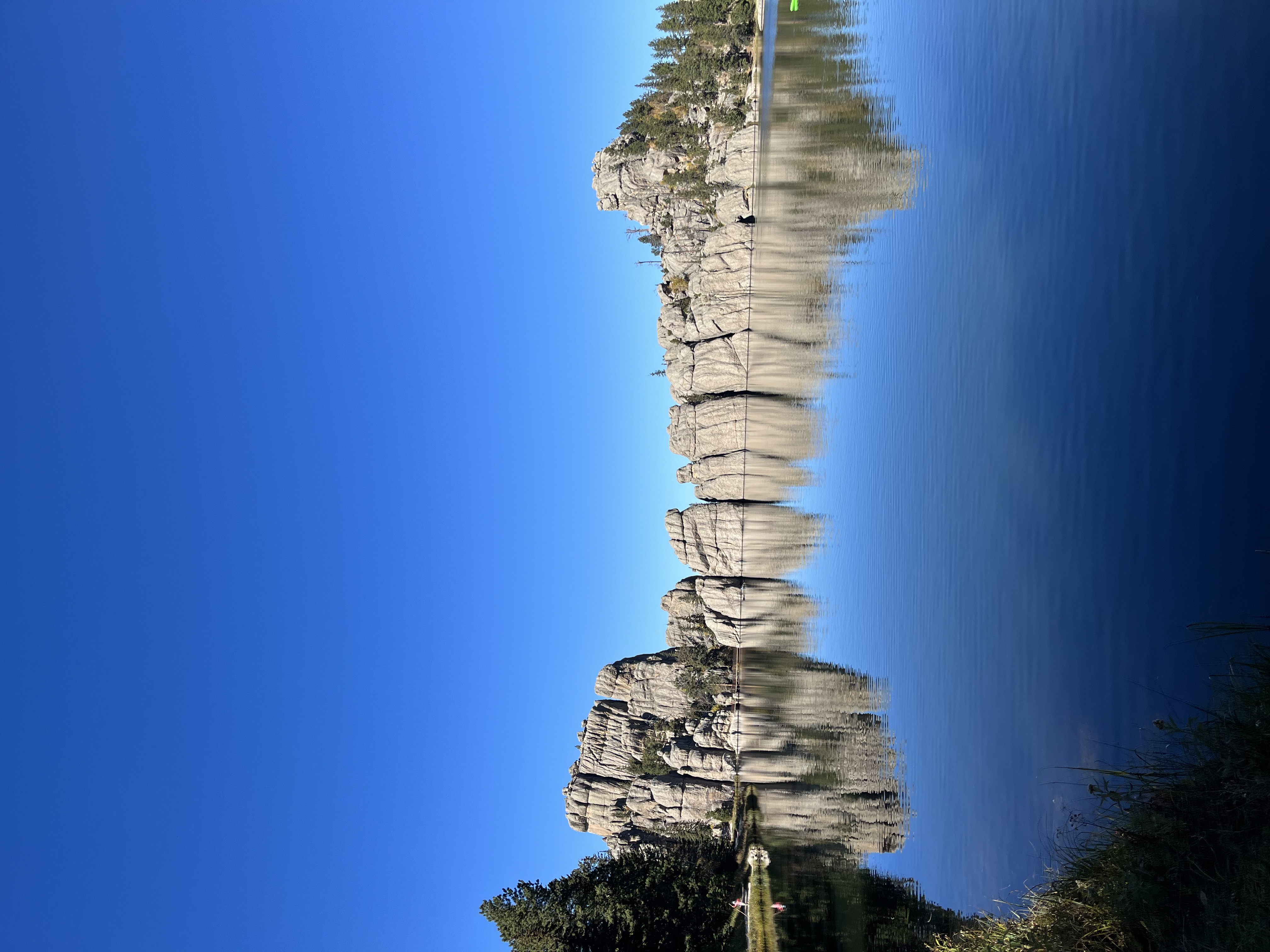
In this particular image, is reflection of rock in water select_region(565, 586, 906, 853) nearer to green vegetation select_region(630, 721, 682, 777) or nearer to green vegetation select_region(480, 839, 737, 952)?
green vegetation select_region(630, 721, 682, 777)

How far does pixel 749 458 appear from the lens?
175 ft

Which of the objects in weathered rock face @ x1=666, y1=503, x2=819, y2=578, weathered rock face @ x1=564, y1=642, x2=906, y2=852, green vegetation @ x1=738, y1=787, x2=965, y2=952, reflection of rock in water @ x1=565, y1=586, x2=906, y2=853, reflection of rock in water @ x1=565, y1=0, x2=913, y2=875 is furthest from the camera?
weathered rock face @ x1=666, y1=503, x2=819, y2=578

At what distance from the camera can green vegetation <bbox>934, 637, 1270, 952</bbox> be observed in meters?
8.41

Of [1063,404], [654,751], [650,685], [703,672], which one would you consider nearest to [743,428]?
[703,672]

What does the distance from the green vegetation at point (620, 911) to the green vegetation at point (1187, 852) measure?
19.0 metres

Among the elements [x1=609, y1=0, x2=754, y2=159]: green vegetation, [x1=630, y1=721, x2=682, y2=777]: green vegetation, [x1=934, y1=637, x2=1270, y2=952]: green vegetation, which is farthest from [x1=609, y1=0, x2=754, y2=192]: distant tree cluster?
[x1=934, y1=637, x2=1270, y2=952]: green vegetation

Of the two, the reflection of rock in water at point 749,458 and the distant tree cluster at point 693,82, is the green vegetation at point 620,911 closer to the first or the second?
the reflection of rock in water at point 749,458

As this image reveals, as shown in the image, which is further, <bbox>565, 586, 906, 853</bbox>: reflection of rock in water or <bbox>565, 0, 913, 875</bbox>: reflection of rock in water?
<bbox>565, 0, 913, 875</bbox>: reflection of rock in water

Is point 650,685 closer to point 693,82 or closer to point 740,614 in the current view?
point 740,614

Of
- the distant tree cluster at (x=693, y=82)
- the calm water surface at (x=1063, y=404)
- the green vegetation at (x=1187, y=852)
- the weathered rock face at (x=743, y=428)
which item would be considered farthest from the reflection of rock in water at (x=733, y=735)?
the distant tree cluster at (x=693, y=82)

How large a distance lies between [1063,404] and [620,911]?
72.6 feet

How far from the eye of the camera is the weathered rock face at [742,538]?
50.0 m

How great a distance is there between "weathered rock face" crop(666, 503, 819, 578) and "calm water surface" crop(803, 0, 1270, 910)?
16.9 m

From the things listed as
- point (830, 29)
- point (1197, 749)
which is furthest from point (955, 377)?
point (830, 29)
